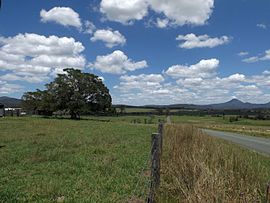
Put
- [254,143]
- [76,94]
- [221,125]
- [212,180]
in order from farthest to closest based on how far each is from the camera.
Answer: [221,125] → [76,94] → [254,143] → [212,180]

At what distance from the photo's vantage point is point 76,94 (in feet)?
220

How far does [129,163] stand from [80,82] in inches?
2243

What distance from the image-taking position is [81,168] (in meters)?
11.5

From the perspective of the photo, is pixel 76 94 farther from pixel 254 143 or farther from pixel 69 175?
pixel 69 175

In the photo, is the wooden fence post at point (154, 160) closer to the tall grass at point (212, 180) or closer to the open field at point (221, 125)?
the tall grass at point (212, 180)

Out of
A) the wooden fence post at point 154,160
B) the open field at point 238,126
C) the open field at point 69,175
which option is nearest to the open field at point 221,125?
the open field at point 238,126

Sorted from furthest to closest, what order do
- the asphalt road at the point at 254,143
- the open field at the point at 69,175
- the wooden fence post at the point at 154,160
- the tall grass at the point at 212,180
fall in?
1. the asphalt road at the point at 254,143
2. the open field at the point at 69,175
3. the wooden fence post at the point at 154,160
4. the tall grass at the point at 212,180

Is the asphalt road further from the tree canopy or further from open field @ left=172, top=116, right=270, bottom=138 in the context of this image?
the tree canopy

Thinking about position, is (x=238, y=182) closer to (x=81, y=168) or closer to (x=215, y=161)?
(x=215, y=161)

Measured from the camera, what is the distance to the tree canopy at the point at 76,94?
66.8m

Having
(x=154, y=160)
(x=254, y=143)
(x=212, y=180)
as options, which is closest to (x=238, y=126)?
(x=254, y=143)

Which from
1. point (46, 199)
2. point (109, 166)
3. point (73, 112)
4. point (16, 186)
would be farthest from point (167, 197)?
point (73, 112)

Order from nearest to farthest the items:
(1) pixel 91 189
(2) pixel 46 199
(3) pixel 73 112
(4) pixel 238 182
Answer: (4) pixel 238 182
(2) pixel 46 199
(1) pixel 91 189
(3) pixel 73 112

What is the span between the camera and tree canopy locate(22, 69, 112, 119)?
219ft
